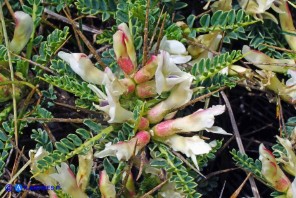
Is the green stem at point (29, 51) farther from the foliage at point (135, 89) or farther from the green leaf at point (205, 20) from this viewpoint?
the green leaf at point (205, 20)

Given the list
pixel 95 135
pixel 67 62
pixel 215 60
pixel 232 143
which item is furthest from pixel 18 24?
pixel 232 143

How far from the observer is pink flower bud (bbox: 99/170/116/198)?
111cm

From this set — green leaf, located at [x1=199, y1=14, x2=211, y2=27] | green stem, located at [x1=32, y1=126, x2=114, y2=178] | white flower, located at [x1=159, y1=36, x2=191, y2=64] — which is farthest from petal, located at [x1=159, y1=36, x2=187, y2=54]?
green stem, located at [x1=32, y1=126, x2=114, y2=178]

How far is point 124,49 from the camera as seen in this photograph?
1165 millimetres

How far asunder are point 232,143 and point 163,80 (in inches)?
14.9

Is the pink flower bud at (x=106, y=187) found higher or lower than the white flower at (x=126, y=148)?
lower

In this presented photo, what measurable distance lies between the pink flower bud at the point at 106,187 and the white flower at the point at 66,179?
0.06 metres

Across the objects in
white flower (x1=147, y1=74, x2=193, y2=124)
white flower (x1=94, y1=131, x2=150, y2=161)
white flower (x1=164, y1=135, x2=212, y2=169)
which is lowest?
white flower (x1=164, y1=135, x2=212, y2=169)

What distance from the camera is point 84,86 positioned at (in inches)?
46.1

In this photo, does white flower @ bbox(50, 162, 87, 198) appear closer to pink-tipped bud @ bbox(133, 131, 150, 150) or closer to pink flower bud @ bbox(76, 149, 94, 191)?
pink flower bud @ bbox(76, 149, 94, 191)

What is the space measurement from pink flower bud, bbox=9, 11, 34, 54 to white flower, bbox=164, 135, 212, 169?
0.40 metres

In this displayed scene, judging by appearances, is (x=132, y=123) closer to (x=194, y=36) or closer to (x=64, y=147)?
(x=64, y=147)

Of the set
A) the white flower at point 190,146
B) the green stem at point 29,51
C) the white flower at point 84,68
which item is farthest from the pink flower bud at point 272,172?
the green stem at point 29,51

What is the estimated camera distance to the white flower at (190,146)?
3.60 feet
